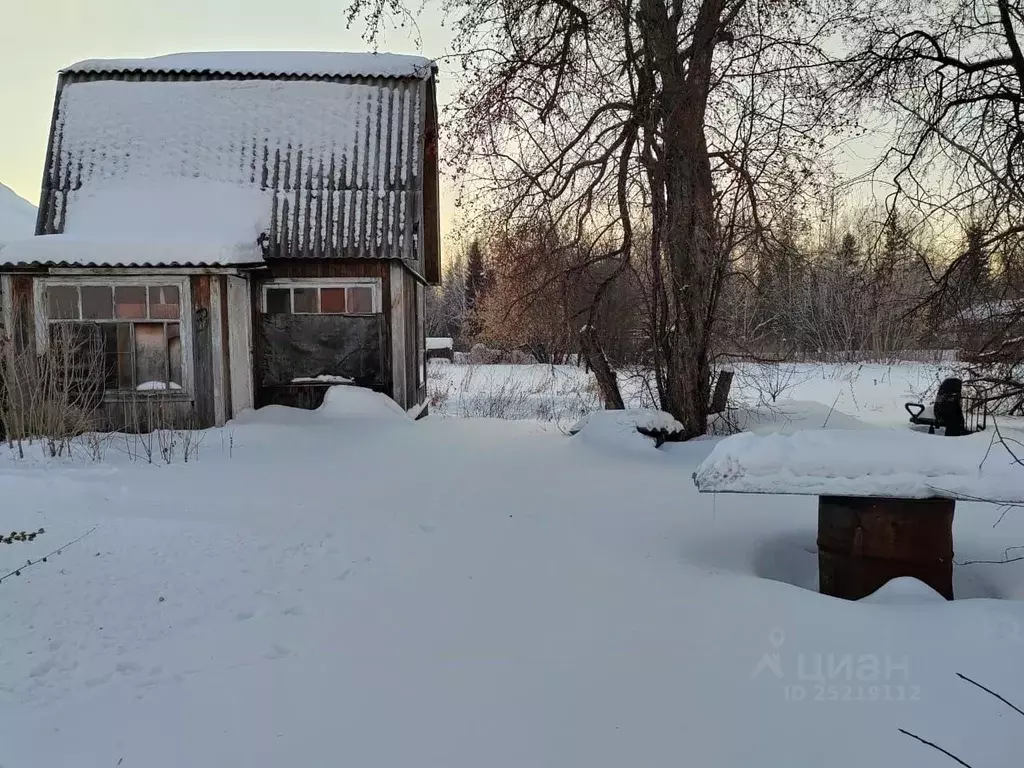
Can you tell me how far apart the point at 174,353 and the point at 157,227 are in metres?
1.93

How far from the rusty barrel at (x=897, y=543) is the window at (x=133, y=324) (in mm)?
8501

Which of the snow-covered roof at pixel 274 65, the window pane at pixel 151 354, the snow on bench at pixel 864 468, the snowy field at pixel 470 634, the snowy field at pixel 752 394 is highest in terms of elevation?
the snow-covered roof at pixel 274 65

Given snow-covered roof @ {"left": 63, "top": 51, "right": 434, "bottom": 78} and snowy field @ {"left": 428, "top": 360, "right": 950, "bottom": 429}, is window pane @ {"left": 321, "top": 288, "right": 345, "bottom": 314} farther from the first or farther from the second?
snowy field @ {"left": 428, "top": 360, "right": 950, "bottom": 429}

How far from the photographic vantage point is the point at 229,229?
998 centimetres

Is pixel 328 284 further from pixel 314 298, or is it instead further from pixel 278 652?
pixel 278 652

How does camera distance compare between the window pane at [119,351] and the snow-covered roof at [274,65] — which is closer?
the window pane at [119,351]

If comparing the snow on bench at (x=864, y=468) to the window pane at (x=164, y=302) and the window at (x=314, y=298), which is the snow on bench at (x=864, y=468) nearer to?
the window at (x=314, y=298)

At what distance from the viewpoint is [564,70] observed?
10.1 meters

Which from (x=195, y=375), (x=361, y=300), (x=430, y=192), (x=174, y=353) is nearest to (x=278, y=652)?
(x=195, y=375)

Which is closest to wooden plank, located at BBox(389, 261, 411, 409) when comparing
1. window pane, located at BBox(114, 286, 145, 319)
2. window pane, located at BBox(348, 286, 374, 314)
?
window pane, located at BBox(348, 286, 374, 314)

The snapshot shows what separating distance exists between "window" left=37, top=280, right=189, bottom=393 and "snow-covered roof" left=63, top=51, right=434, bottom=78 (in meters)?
4.37

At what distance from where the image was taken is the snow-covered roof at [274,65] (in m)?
11.3

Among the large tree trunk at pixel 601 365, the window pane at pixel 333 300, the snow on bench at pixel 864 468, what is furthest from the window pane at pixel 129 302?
the snow on bench at pixel 864 468

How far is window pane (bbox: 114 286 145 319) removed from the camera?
9.41 m
